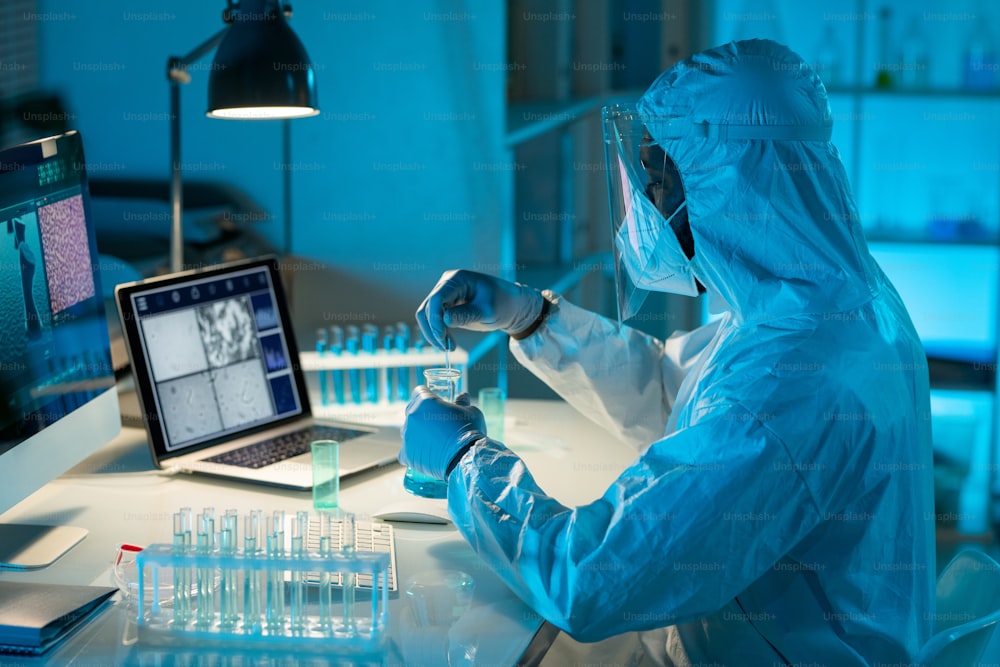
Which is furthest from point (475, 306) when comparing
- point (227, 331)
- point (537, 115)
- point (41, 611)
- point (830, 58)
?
point (830, 58)

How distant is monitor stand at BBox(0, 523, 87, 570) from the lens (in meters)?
1.19

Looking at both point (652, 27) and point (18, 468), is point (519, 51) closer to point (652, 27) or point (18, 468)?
point (652, 27)

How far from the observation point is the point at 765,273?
1165 mm

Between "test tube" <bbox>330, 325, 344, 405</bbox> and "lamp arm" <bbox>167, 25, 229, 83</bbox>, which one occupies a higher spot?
"lamp arm" <bbox>167, 25, 229, 83</bbox>

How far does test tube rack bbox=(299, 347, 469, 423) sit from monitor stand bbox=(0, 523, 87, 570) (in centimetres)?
60

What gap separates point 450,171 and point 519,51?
807mm

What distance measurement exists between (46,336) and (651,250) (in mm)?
780

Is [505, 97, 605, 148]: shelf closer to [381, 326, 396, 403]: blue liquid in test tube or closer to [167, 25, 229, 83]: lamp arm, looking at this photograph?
[381, 326, 396, 403]: blue liquid in test tube

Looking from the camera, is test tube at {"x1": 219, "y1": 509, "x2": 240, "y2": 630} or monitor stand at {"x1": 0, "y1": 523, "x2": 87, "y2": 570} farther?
monitor stand at {"x1": 0, "y1": 523, "x2": 87, "y2": 570}

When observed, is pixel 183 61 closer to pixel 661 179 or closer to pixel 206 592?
pixel 661 179

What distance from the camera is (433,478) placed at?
131cm

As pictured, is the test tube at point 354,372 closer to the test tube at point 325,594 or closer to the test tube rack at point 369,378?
the test tube rack at point 369,378

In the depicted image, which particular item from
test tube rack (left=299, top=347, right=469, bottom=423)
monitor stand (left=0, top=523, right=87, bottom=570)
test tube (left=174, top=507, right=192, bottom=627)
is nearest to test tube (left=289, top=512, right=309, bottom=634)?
test tube (left=174, top=507, right=192, bottom=627)

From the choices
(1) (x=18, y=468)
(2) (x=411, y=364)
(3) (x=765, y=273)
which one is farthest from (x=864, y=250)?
(1) (x=18, y=468)
